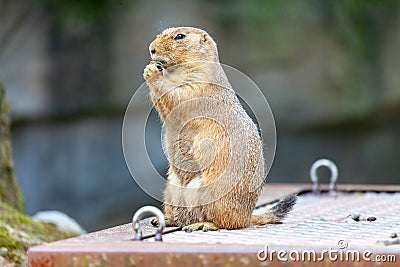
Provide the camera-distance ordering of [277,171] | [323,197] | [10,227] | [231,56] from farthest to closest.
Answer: [277,171], [231,56], [323,197], [10,227]

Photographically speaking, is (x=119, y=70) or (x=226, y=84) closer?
(x=226, y=84)

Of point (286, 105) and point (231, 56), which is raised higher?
point (231, 56)

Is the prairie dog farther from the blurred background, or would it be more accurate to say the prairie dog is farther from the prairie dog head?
the blurred background

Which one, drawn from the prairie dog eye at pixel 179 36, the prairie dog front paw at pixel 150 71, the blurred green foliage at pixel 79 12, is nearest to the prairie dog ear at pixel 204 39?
the prairie dog eye at pixel 179 36

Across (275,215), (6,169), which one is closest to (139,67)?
(6,169)

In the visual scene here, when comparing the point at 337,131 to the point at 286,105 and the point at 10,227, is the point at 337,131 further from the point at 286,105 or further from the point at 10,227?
the point at 10,227

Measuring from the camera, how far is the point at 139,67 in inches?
441

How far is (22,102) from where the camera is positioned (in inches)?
443

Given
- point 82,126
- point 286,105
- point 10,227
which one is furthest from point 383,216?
point 82,126

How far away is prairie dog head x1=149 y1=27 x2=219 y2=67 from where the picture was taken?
14.6 feet

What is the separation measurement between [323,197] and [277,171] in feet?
18.3

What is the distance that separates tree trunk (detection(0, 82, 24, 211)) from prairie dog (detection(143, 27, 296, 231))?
2151mm

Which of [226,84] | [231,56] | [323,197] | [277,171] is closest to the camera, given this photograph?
[226,84]

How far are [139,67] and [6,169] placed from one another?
5183 millimetres
